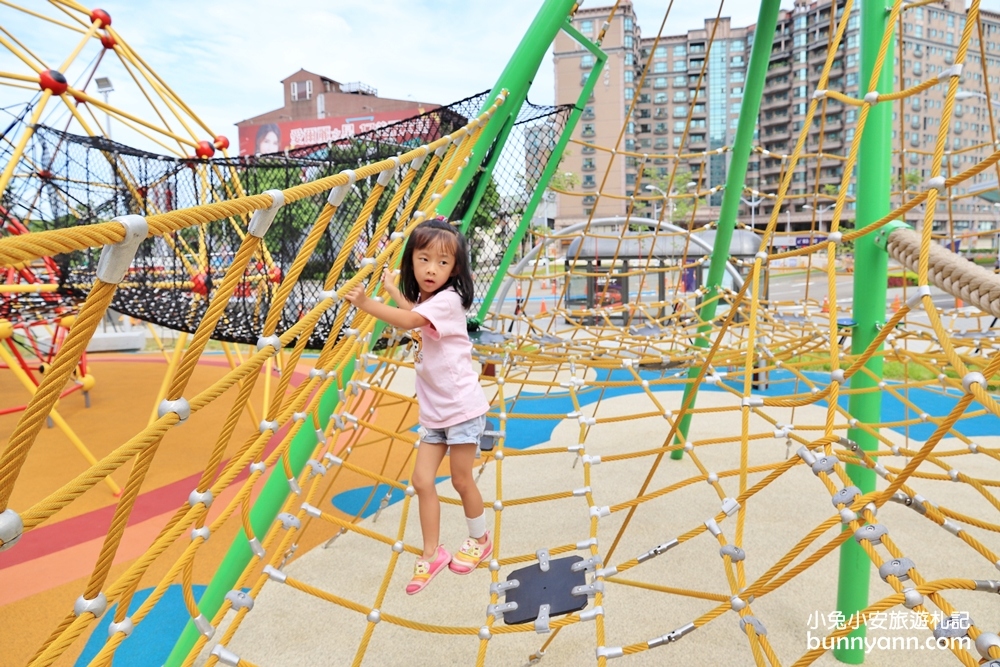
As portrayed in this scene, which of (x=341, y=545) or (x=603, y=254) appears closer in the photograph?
(x=341, y=545)

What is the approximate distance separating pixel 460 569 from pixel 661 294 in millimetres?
6911

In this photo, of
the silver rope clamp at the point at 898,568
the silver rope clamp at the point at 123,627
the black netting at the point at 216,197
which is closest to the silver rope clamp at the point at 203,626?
the silver rope clamp at the point at 123,627

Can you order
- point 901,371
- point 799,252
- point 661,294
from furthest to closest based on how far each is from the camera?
point 661,294
point 901,371
point 799,252

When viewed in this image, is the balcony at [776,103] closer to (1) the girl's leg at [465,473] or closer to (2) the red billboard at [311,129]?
(2) the red billboard at [311,129]

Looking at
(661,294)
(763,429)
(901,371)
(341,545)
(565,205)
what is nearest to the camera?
(341,545)

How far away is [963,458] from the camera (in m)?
3.10

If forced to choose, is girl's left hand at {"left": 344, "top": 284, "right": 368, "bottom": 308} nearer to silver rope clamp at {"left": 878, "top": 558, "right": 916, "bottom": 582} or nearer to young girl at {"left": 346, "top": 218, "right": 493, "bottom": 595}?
young girl at {"left": 346, "top": 218, "right": 493, "bottom": 595}

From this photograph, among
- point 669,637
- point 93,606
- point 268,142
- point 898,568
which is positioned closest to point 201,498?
point 93,606

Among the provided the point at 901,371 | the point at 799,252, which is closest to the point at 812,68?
the point at 901,371

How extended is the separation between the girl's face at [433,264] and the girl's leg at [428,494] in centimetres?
39


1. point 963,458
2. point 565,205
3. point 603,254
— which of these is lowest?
point 963,458

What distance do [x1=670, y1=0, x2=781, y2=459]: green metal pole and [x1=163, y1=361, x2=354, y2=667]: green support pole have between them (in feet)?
4.42

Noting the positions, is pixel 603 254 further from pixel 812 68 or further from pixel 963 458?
pixel 812 68

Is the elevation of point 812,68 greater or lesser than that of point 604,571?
greater
